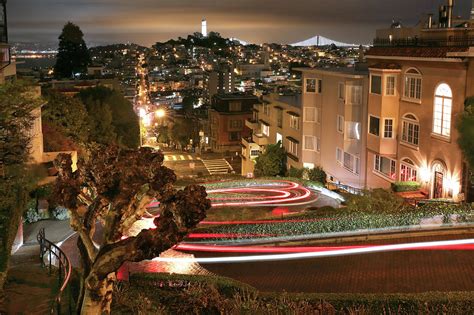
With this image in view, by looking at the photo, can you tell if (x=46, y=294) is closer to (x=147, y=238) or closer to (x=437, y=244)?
(x=147, y=238)

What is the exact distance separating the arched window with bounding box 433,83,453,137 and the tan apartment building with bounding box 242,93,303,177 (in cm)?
1608

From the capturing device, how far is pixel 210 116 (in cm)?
7931

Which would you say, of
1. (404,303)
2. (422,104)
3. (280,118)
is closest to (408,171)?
(422,104)

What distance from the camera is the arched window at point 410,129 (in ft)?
97.6

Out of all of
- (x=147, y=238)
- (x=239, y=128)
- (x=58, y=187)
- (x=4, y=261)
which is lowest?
(x=239, y=128)

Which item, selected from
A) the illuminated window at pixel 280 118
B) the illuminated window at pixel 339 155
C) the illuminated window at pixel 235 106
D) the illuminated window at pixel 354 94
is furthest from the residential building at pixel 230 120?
the illuminated window at pixel 354 94

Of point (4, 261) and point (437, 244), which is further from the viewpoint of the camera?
point (437, 244)

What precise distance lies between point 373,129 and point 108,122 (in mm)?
19485

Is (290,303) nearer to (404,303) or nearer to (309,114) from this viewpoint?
(404,303)

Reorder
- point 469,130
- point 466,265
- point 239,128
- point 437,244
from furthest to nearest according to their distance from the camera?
point 239,128, point 469,130, point 437,244, point 466,265

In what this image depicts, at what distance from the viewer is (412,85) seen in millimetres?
29719

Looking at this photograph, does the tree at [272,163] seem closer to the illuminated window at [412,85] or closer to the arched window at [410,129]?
the arched window at [410,129]

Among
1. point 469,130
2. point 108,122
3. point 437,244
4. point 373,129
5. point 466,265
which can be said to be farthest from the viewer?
point 108,122

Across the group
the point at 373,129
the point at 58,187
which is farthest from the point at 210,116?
the point at 58,187
